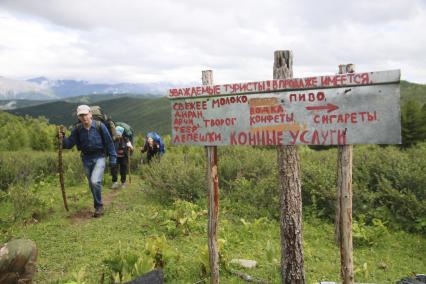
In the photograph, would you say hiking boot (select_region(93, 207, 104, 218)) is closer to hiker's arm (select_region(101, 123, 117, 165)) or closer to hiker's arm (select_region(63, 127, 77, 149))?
hiker's arm (select_region(101, 123, 117, 165))

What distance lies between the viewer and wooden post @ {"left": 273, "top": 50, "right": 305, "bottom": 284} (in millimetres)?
4094

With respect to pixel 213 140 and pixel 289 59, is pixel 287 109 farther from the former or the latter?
pixel 213 140

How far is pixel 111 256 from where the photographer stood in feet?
15.4

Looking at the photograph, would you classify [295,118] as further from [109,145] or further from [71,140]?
[71,140]

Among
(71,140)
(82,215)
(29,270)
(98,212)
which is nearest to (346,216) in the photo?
(29,270)

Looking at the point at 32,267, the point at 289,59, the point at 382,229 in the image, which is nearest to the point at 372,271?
the point at 382,229

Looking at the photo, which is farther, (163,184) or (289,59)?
(163,184)

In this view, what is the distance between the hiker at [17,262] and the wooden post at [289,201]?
2813mm

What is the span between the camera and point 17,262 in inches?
168

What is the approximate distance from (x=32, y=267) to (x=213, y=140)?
248 cm

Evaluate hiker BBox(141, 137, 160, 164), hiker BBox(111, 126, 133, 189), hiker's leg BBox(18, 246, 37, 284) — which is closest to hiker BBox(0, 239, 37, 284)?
hiker's leg BBox(18, 246, 37, 284)

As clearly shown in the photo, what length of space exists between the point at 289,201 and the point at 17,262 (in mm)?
3001

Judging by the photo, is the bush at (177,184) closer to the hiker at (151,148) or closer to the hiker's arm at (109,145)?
the hiker's arm at (109,145)

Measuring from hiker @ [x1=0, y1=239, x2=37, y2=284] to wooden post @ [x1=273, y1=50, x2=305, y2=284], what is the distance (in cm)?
281
